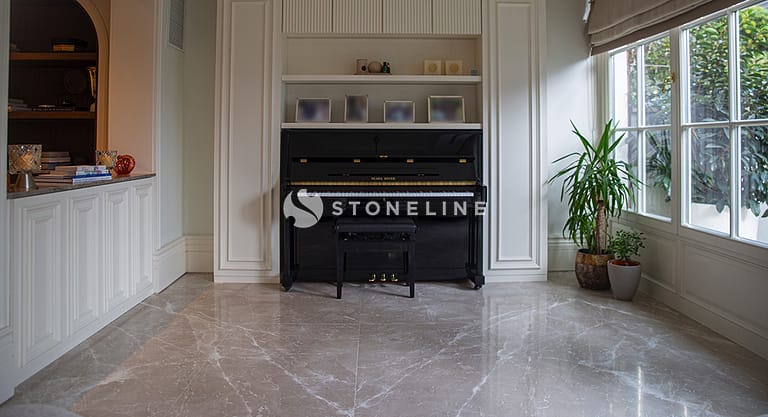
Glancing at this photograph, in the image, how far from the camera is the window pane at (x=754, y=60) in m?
2.81

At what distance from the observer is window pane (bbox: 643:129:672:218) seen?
12.3ft

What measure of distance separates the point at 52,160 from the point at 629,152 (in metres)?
4.40

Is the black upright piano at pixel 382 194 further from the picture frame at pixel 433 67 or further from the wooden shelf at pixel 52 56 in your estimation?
the wooden shelf at pixel 52 56

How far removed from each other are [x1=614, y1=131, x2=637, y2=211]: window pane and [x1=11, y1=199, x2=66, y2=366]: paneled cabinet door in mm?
3858

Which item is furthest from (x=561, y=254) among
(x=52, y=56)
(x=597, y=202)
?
(x=52, y=56)

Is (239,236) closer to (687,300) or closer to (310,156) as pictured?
(310,156)

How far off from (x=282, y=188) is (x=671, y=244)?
2751mm

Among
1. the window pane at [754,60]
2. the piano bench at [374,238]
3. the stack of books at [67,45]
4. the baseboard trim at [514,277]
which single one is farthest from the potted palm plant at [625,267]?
the stack of books at [67,45]

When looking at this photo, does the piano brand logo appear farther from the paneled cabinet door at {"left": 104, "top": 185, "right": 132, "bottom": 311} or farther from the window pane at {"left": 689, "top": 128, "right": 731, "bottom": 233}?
the window pane at {"left": 689, "top": 128, "right": 731, "bottom": 233}

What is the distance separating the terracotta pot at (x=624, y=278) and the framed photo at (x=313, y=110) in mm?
2426

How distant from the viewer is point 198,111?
15.2ft

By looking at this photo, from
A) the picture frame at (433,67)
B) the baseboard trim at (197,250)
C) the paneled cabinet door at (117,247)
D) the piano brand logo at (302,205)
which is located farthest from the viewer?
the baseboard trim at (197,250)

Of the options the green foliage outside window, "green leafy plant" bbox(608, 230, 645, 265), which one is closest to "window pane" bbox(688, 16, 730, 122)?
the green foliage outside window

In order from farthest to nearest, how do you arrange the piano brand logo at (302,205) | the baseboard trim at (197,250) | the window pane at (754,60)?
the baseboard trim at (197,250)
the piano brand logo at (302,205)
the window pane at (754,60)
